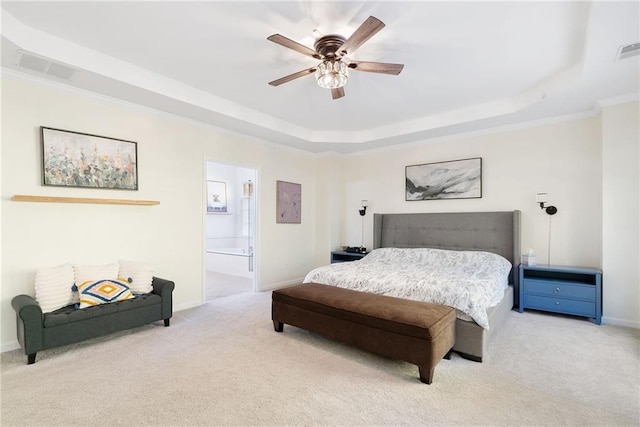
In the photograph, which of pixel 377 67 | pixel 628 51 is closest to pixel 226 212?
pixel 377 67

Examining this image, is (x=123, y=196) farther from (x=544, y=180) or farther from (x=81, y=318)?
(x=544, y=180)

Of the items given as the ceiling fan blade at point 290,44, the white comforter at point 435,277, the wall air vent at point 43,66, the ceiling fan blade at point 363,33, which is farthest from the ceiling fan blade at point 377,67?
the wall air vent at point 43,66

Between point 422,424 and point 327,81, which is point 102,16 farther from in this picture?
point 422,424

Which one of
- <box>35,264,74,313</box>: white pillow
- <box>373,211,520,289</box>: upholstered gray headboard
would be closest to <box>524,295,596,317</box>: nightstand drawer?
<box>373,211,520,289</box>: upholstered gray headboard

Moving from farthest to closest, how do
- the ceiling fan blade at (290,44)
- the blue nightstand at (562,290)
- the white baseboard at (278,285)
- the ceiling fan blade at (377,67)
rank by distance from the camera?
1. the white baseboard at (278,285)
2. the blue nightstand at (562,290)
3. the ceiling fan blade at (377,67)
4. the ceiling fan blade at (290,44)

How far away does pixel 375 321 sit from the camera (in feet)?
8.84

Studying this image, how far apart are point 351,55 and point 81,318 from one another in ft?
12.1

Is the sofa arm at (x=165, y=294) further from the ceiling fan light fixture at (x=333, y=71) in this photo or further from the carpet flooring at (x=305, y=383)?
the ceiling fan light fixture at (x=333, y=71)

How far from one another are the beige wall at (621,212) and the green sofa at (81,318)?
531 cm

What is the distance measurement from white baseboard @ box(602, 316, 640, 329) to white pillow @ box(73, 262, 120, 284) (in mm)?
5805

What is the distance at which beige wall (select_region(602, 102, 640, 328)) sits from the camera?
363 centimetres

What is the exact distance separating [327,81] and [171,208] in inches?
111

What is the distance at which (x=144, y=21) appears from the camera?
2.61 metres

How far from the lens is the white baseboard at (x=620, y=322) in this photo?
142 inches
